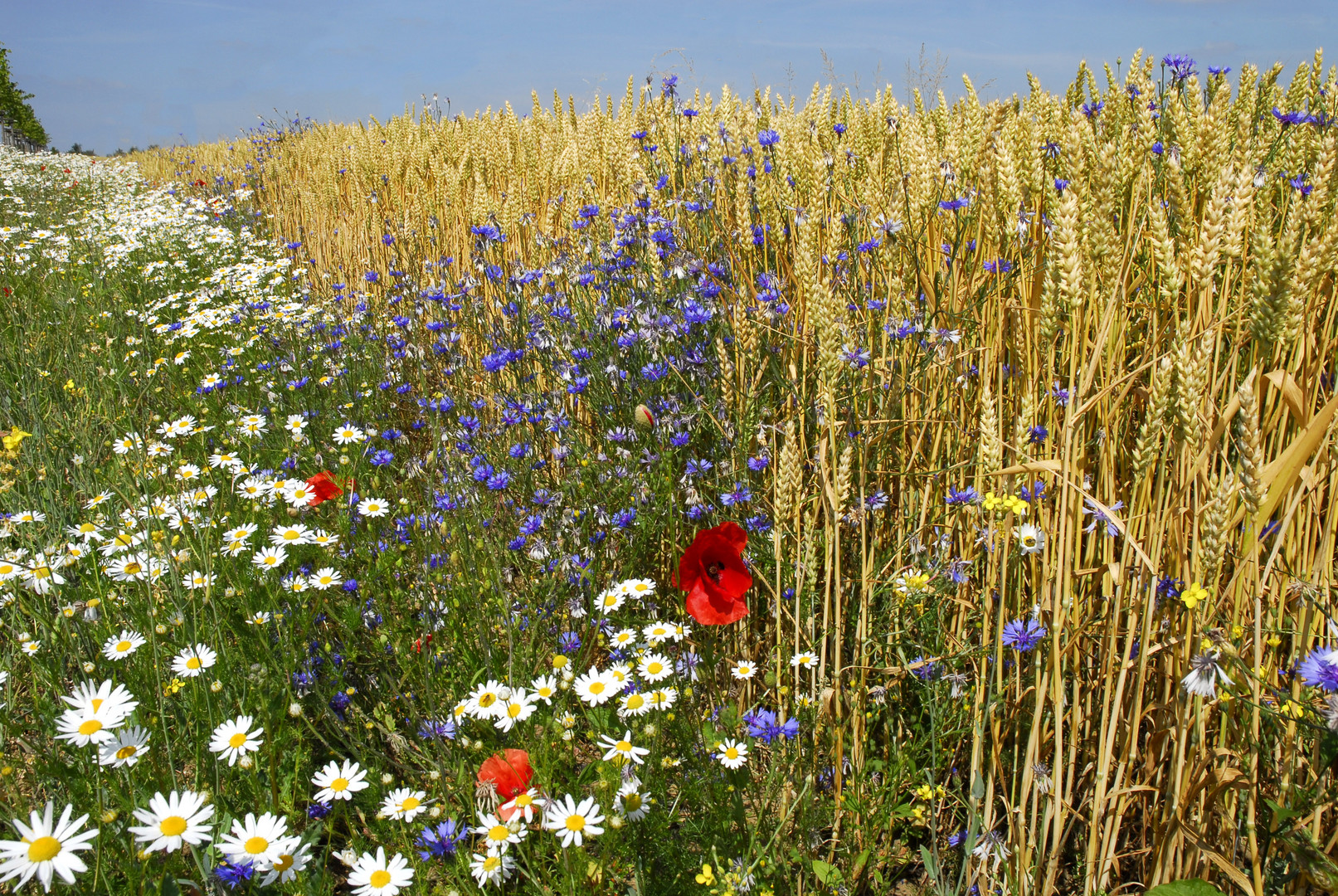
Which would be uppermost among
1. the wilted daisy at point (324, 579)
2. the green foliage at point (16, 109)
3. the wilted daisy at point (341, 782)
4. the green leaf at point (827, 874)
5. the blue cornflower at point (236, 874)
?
the green foliage at point (16, 109)

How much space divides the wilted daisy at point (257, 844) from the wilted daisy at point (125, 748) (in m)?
0.23

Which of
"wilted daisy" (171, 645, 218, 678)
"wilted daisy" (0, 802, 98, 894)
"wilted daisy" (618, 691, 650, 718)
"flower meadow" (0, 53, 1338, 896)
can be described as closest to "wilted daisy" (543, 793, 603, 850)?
"flower meadow" (0, 53, 1338, 896)

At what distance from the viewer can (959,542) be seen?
5.80 ft

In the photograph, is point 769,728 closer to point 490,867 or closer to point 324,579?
point 490,867

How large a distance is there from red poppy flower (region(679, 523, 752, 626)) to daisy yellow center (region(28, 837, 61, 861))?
0.93 meters

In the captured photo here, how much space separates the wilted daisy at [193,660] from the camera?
146cm

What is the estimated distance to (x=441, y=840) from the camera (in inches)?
50.2

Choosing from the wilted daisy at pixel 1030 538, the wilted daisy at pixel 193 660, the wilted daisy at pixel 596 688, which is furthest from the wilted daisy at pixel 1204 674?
the wilted daisy at pixel 193 660

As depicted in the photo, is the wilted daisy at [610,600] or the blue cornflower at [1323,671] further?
the wilted daisy at [610,600]

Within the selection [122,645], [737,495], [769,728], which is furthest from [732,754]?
[122,645]

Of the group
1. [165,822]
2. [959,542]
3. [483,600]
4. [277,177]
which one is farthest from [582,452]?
[277,177]

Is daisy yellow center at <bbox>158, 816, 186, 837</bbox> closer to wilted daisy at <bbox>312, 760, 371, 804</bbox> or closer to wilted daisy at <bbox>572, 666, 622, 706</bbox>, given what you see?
wilted daisy at <bbox>312, 760, 371, 804</bbox>

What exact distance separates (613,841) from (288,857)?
48 cm

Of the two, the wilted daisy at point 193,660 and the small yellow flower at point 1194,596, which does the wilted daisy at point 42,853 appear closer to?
the wilted daisy at point 193,660
